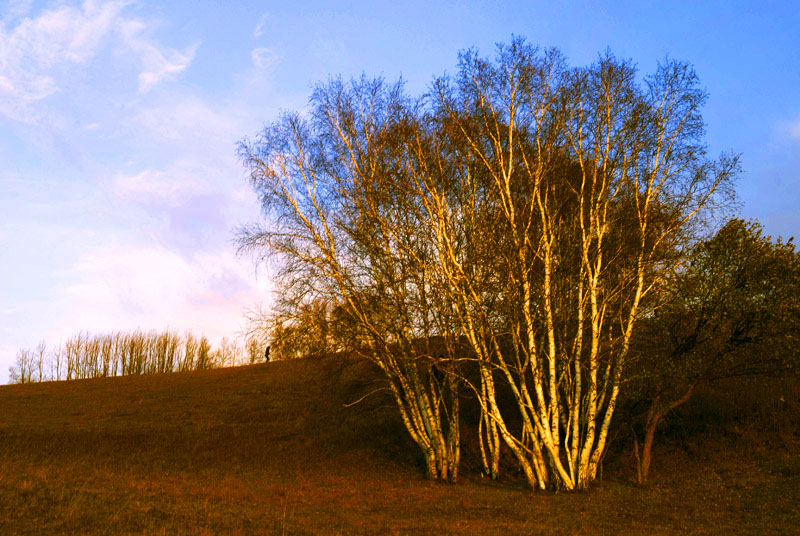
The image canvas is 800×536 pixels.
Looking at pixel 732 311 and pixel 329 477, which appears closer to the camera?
pixel 732 311

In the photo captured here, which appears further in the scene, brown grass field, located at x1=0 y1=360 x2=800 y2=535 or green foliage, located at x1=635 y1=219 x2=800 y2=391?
green foliage, located at x1=635 y1=219 x2=800 y2=391

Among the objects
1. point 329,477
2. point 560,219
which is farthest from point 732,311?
point 329,477

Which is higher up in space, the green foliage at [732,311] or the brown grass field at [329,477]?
the green foliage at [732,311]

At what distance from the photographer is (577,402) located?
14.4 metres

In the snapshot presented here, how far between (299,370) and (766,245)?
3275 cm

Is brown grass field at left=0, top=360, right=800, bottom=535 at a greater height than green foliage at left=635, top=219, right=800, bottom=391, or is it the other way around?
green foliage at left=635, top=219, right=800, bottom=391

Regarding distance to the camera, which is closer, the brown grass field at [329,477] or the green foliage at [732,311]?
the brown grass field at [329,477]

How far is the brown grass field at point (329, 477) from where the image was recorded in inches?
444

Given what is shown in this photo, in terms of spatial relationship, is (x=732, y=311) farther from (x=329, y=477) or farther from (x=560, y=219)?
(x=329, y=477)

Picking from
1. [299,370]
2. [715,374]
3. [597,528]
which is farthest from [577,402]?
[299,370]

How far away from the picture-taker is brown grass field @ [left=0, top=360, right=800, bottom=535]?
37.0ft

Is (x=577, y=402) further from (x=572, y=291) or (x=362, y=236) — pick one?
(x=362, y=236)

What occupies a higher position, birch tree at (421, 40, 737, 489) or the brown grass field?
birch tree at (421, 40, 737, 489)

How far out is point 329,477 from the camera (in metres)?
19.1
